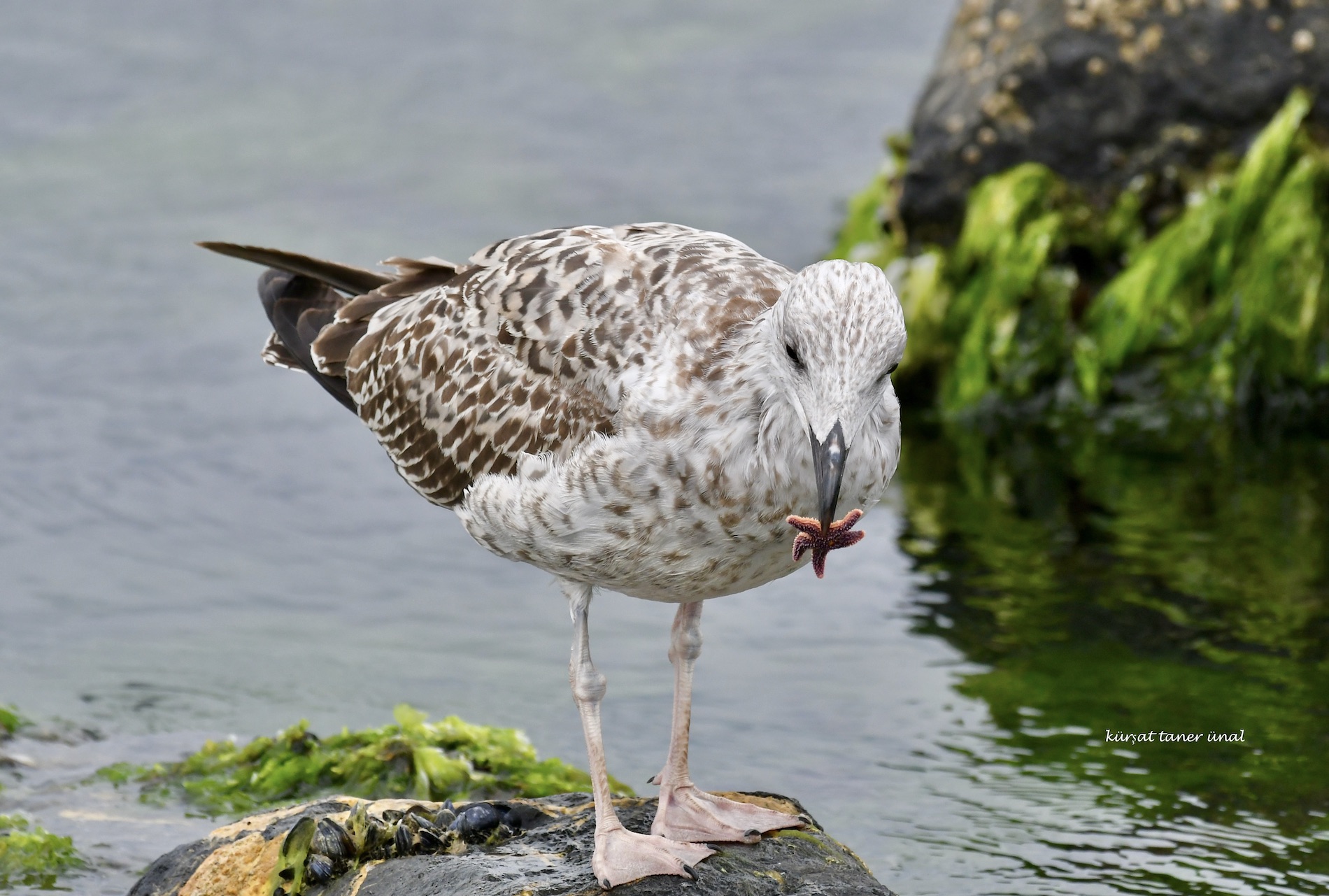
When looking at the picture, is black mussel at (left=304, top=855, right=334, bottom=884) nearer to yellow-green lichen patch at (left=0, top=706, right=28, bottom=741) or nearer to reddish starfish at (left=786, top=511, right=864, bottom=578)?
reddish starfish at (left=786, top=511, right=864, bottom=578)

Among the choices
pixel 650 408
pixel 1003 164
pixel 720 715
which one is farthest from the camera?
pixel 1003 164

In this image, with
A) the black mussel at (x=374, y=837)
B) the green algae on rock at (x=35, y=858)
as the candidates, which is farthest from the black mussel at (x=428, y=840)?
the green algae on rock at (x=35, y=858)

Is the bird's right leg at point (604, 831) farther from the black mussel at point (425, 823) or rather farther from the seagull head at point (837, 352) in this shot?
the seagull head at point (837, 352)

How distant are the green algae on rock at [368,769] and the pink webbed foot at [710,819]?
1.32 meters

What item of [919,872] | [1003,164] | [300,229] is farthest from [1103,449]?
[300,229]

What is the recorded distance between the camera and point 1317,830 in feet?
25.4

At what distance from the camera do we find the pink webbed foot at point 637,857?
230 inches

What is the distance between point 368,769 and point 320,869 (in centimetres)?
170

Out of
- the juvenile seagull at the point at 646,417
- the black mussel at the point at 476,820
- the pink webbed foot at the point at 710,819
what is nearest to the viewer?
the juvenile seagull at the point at 646,417

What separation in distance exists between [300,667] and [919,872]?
3.89 metres

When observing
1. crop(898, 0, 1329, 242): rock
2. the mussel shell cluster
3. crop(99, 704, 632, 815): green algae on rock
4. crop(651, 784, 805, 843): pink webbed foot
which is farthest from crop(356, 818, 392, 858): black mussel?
crop(898, 0, 1329, 242): rock

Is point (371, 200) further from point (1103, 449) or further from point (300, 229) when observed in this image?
point (1103, 449)

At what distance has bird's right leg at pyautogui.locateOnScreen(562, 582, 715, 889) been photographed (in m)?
5.86

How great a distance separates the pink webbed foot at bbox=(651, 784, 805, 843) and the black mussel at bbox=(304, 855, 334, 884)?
113 cm
